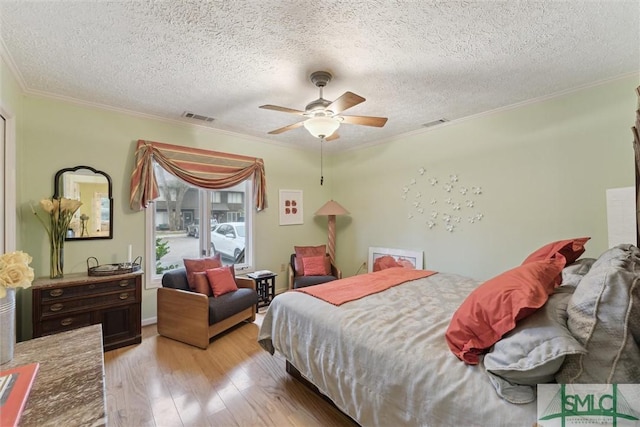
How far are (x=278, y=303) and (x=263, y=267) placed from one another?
217 centimetres

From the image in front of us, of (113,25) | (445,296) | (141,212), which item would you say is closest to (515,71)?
(445,296)

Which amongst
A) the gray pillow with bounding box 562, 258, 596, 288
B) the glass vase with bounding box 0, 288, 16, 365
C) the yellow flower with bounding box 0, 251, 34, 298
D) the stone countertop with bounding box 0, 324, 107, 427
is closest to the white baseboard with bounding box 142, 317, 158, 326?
the stone countertop with bounding box 0, 324, 107, 427

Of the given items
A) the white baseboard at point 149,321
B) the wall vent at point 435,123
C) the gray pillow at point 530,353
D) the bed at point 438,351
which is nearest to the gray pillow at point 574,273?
the bed at point 438,351

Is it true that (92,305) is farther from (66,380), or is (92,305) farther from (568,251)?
(568,251)

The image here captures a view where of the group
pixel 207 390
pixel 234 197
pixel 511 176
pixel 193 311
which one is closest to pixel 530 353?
pixel 207 390

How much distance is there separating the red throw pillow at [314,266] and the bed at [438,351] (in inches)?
73.7

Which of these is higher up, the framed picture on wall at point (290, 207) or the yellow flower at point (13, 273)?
the framed picture on wall at point (290, 207)

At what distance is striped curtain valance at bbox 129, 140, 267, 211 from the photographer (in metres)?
3.20

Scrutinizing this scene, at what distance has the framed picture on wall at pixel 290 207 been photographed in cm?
464

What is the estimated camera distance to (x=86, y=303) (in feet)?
8.46

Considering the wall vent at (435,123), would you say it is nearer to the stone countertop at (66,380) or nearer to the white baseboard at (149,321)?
the stone countertop at (66,380)

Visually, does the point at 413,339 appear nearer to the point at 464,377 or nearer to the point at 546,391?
the point at 464,377

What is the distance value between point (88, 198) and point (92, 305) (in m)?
1.17

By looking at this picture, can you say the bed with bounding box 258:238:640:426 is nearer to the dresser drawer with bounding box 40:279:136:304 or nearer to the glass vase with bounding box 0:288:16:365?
the glass vase with bounding box 0:288:16:365
